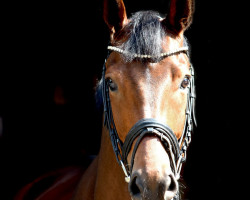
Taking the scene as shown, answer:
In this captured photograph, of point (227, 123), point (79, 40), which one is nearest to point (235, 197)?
point (227, 123)

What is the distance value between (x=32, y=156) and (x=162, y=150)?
2.63 metres

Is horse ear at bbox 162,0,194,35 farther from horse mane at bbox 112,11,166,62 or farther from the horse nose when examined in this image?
the horse nose

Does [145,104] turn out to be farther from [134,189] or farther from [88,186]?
[88,186]

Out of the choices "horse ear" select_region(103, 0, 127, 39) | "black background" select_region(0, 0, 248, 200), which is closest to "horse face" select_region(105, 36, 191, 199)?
"horse ear" select_region(103, 0, 127, 39)

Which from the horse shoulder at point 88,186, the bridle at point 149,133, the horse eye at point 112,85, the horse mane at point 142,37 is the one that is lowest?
the horse shoulder at point 88,186

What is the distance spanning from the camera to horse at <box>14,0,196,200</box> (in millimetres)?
1716

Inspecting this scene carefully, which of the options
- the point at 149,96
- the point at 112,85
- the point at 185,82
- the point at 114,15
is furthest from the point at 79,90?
the point at 149,96

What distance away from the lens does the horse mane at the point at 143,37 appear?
199cm

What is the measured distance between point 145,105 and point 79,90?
2.82m

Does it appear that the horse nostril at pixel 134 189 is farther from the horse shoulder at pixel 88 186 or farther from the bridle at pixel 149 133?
the horse shoulder at pixel 88 186

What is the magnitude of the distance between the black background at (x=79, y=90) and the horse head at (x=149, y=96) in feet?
6.64

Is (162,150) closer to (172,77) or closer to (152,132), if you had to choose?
(152,132)

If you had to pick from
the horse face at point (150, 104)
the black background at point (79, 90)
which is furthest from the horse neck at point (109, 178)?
the black background at point (79, 90)

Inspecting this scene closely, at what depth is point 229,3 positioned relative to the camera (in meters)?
4.43
